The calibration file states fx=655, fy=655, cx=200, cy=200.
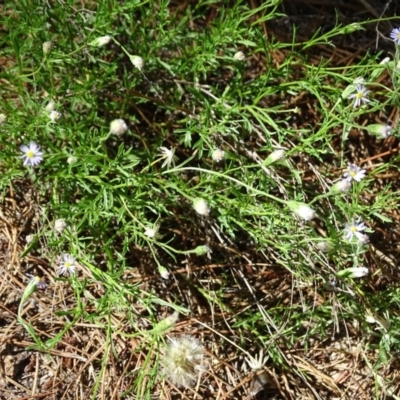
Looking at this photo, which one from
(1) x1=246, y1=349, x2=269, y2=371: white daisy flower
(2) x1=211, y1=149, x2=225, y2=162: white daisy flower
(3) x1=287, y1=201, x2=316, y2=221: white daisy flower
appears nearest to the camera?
(3) x1=287, y1=201, x2=316, y2=221: white daisy flower

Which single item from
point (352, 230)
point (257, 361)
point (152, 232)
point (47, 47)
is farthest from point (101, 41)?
point (257, 361)

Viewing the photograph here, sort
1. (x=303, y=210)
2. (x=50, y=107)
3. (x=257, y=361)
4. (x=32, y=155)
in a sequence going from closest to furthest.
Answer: (x=303, y=210)
(x=32, y=155)
(x=50, y=107)
(x=257, y=361)

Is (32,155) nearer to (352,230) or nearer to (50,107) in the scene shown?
(50,107)

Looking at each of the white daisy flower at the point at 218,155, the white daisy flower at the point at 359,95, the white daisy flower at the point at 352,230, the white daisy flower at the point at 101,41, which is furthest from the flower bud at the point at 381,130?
the white daisy flower at the point at 101,41

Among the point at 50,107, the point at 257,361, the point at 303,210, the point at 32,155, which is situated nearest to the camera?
the point at 303,210

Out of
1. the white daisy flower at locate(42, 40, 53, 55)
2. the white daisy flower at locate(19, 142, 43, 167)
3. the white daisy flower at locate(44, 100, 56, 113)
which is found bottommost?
the white daisy flower at locate(19, 142, 43, 167)

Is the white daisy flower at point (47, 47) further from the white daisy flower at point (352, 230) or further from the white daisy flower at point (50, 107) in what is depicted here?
the white daisy flower at point (352, 230)

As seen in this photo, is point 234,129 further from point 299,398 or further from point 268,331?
point 299,398

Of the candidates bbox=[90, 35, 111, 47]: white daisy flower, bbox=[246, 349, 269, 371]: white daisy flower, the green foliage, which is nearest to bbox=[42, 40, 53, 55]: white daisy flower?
the green foliage

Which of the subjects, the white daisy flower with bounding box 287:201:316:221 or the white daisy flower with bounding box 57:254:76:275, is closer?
the white daisy flower with bounding box 287:201:316:221

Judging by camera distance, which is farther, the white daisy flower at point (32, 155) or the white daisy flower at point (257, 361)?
the white daisy flower at point (257, 361)

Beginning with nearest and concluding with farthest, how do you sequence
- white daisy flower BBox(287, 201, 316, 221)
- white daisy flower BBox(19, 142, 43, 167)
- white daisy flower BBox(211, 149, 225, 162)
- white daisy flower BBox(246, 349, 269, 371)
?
white daisy flower BBox(287, 201, 316, 221) < white daisy flower BBox(19, 142, 43, 167) < white daisy flower BBox(211, 149, 225, 162) < white daisy flower BBox(246, 349, 269, 371)

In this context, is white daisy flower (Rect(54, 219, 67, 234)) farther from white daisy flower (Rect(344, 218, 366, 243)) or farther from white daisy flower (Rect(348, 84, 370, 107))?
white daisy flower (Rect(348, 84, 370, 107))

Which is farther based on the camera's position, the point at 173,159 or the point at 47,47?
the point at 173,159
